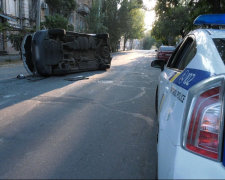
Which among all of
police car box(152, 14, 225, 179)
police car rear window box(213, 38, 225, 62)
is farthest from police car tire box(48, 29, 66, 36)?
police car box(152, 14, 225, 179)

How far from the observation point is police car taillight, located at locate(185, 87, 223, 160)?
1.35 m

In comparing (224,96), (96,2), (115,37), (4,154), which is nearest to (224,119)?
(224,96)

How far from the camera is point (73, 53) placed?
420 inches

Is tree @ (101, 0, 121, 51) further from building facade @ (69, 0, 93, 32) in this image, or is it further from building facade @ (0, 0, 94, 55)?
building facade @ (0, 0, 94, 55)

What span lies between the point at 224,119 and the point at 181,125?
25 cm

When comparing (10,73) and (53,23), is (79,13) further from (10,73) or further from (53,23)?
(10,73)

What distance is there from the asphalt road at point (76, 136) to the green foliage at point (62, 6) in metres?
24.4

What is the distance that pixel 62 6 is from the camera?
2856cm

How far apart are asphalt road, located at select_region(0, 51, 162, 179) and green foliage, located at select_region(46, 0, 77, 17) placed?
2438 centimetres

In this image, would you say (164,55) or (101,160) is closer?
(101,160)

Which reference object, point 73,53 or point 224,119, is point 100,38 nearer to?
point 73,53

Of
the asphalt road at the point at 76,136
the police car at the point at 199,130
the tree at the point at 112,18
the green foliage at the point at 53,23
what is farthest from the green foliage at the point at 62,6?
the police car at the point at 199,130

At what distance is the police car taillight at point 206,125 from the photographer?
135cm

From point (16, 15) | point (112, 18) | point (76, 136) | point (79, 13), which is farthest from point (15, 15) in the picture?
point (76, 136)
